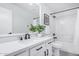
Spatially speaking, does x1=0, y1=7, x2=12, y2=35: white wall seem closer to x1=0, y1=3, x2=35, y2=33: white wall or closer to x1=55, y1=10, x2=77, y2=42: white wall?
x1=0, y1=3, x2=35, y2=33: white wall

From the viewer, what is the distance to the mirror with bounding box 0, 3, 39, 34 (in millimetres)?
1478

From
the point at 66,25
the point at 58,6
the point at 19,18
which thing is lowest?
the point at 66,25

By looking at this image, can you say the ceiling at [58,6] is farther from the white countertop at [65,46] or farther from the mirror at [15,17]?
the white countertop at [65,46]

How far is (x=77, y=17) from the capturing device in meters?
2.54

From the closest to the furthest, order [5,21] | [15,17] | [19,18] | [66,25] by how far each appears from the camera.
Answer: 1. [5,21]
2. [15,17]
3. [19,18]
4. [66,25]

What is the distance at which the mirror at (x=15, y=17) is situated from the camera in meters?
1.48

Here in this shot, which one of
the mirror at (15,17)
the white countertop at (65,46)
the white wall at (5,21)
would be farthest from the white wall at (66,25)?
the white wall at (5,21)

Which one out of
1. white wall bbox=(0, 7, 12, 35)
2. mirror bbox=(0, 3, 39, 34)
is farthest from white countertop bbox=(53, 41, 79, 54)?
white wall bbox=(0, 7, 12, 35)

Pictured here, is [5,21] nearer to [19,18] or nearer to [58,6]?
[19,18]

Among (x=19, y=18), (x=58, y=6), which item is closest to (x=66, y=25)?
(x=58, y=6)

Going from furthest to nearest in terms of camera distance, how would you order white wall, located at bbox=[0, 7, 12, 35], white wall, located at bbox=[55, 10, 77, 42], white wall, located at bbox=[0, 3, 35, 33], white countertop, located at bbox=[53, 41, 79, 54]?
1. white wall, located at bbox=[55, 10, 77, 42]
2. white countertop, located at bbox=[53, 41, 79, 54]
3. white wall, located at bbox=[0, 3, 35, 33]
4. white wall, located at bbox=[0, 7, 12, 35]

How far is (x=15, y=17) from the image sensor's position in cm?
173

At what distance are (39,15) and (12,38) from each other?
1.29m

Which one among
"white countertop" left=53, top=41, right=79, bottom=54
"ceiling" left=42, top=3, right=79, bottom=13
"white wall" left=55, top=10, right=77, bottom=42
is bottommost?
"white countertop" left=53, top=41, right=79, bottom=54
